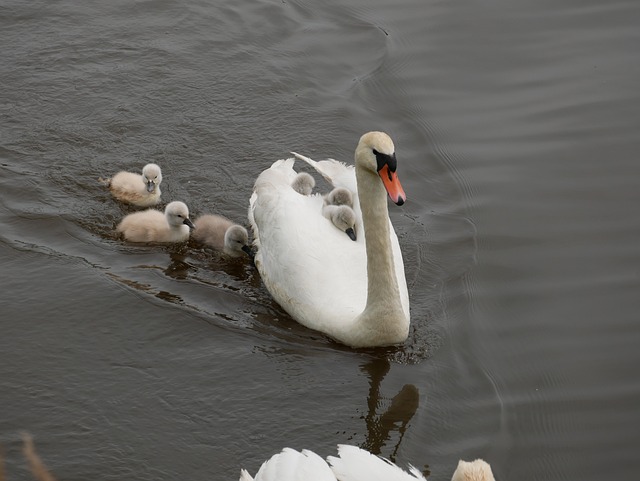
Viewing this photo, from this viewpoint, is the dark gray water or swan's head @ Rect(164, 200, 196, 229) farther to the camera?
swan's head @ Rect(164, 200, 196, 229)

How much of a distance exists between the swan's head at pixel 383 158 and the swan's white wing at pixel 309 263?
2.86ft

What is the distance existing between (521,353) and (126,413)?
2664mm

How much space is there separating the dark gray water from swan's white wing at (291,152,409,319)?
274 mm

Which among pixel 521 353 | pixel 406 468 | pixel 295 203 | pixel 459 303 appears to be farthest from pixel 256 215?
pixel 406 468

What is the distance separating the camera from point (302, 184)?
28.1 ft

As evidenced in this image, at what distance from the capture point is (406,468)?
5.90 metres

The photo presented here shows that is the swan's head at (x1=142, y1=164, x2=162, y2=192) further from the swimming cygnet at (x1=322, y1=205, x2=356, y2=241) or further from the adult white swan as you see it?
the swimming cygnet at (x1=322, y1=205, x2=356, y2=241)

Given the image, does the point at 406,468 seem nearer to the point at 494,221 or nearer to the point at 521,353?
the point at 521,353

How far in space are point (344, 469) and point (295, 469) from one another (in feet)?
0.84

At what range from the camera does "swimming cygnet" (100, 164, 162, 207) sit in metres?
8.52

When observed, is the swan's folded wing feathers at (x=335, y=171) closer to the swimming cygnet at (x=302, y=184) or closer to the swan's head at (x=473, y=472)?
the swimming cygnet at (x=302, y=184)

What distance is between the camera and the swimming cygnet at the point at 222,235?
26.7 ft

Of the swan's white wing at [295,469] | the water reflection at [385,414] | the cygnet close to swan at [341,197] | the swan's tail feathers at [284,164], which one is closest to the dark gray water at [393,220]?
the water reflection at [385,414]

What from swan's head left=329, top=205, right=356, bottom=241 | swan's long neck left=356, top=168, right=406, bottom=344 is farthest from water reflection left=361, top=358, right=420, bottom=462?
swan's head left=329, top=205, right=356, bottom=241
